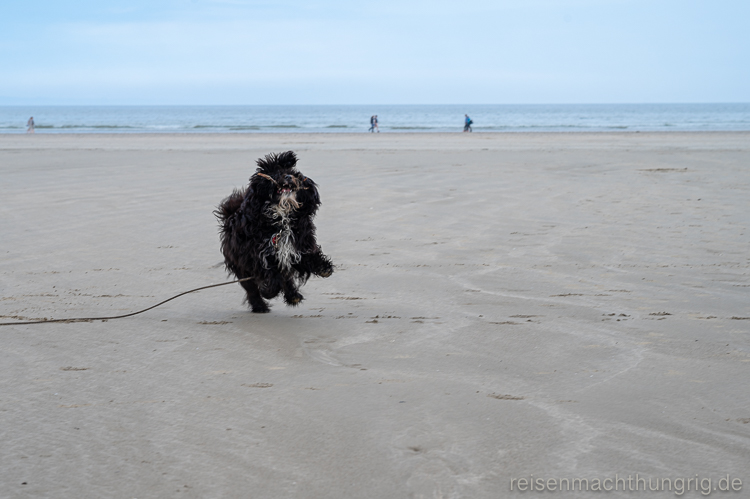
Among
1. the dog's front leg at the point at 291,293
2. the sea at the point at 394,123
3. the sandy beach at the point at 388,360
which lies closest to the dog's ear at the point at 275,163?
the dog's front leg at the point at 291,293

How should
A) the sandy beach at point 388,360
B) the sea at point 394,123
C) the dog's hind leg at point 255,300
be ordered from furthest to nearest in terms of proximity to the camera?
the sea at point 394,123, the dog's hind leg at point 255,300, the sandy beach at point 388,360

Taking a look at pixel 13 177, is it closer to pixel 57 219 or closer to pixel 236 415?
pixel 57 219

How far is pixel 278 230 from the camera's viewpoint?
4395 millimetres

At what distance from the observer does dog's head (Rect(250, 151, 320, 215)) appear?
4.28 meters

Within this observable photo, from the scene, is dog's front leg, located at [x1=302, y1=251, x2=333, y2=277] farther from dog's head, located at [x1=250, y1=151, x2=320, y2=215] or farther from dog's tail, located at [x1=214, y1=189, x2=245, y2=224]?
dog's tail, located at [x1=214, y1=189, x2=245, y2=224]

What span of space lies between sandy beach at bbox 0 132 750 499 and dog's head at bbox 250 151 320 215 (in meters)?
0.85

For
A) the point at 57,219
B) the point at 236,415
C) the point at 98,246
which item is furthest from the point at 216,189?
the point at 236,415

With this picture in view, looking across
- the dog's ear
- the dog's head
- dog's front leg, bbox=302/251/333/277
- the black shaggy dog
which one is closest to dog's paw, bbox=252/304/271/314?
the black shaggy dog

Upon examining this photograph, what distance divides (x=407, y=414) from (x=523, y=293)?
2.43 m

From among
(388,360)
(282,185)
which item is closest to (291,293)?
(282,185)

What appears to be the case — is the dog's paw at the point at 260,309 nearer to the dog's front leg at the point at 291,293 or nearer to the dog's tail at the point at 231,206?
the dog's front leg at the point at 291,293

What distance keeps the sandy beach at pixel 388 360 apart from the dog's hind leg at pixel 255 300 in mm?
112

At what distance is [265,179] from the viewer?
4305 mm

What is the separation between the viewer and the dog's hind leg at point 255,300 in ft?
15.8
